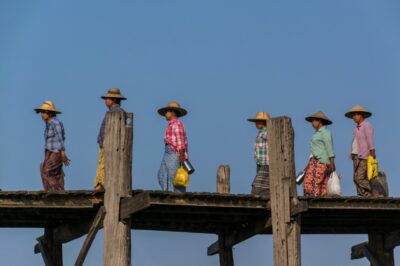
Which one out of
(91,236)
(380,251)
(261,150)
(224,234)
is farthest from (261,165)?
(380,251)

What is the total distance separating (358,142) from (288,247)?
2.67m

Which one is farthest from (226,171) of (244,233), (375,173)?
(375,173)

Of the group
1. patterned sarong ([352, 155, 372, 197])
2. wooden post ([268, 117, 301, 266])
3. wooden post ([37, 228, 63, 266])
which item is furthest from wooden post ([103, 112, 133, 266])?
patterned sarong ([352, 155, 372, 197])

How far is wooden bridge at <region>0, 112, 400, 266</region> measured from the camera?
18.6m

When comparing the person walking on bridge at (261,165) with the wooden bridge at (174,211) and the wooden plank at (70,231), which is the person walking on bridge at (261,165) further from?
the wooden plank at (70,231)

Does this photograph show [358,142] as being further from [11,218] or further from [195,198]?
[11,218]

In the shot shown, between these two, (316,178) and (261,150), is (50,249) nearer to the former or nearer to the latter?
(261,150)

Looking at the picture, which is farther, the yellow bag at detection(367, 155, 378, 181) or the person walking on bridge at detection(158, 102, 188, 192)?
the yellow bag at detection(367, 155, 378, 181)

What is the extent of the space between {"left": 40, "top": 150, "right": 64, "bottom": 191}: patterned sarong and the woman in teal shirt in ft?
13.3

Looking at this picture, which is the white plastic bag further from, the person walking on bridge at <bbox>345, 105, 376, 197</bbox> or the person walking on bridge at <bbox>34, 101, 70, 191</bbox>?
the person walking on bridge at <bbox>34, 101, 70, 191</bbox>

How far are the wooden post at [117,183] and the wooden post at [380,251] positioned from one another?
6135 mm

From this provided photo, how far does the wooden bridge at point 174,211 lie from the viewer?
18.6m

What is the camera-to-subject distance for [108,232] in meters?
18.7

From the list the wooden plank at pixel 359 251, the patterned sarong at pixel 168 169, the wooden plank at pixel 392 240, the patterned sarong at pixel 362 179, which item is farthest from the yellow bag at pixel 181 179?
the wooden plank at pixel 359 251
